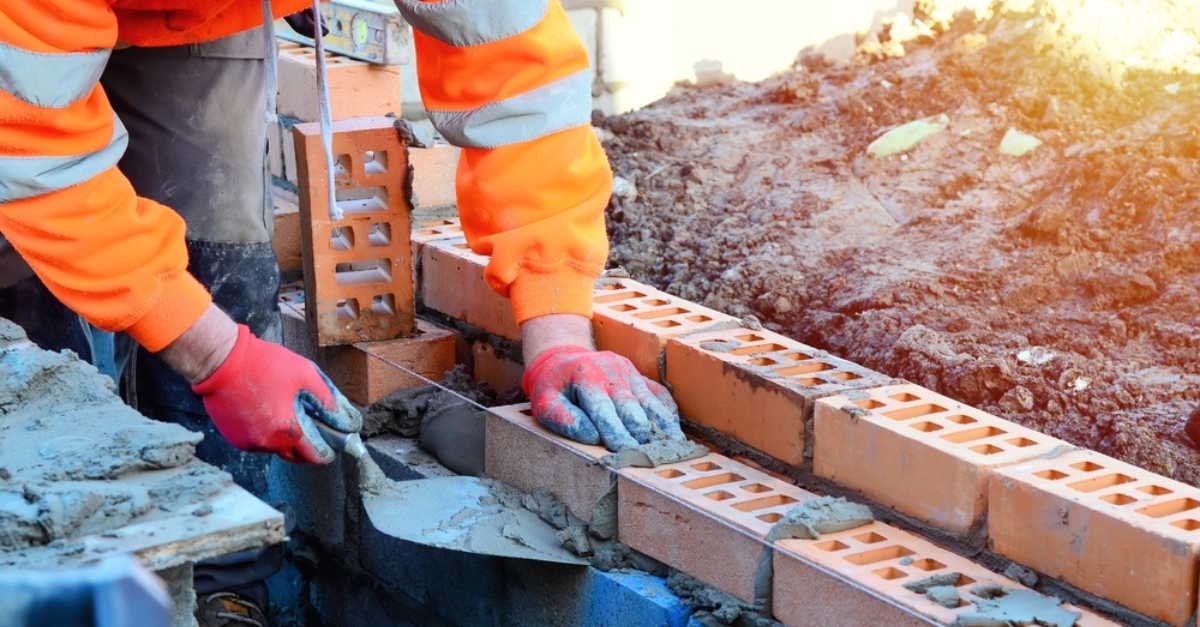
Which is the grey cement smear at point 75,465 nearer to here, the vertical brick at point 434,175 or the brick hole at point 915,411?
the brick hole at point 915,411

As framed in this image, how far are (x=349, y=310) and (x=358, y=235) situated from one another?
0.21m

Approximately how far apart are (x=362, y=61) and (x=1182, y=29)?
2.47 metres

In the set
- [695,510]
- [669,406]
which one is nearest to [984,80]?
[669,406]

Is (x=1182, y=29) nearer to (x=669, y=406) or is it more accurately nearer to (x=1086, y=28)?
(x=1086, y=28)

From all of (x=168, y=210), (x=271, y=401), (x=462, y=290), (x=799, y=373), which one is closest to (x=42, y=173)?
(x=168, y=210)

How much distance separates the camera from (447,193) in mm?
4156

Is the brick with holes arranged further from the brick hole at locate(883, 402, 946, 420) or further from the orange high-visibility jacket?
the orange high-visibility jacket

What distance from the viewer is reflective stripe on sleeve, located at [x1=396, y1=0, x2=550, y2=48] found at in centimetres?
281

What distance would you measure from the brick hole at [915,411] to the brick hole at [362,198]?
1.45 metres

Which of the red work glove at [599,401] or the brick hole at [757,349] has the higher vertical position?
the brick hole at [757,349]

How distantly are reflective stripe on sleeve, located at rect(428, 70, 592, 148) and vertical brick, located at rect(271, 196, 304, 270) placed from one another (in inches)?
51.5

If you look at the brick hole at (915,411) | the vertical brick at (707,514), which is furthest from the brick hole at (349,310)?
the brick hole at (915,411)

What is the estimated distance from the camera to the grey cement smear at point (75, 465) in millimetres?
1848

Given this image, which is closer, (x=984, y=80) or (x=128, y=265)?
(x=128, y=265)
